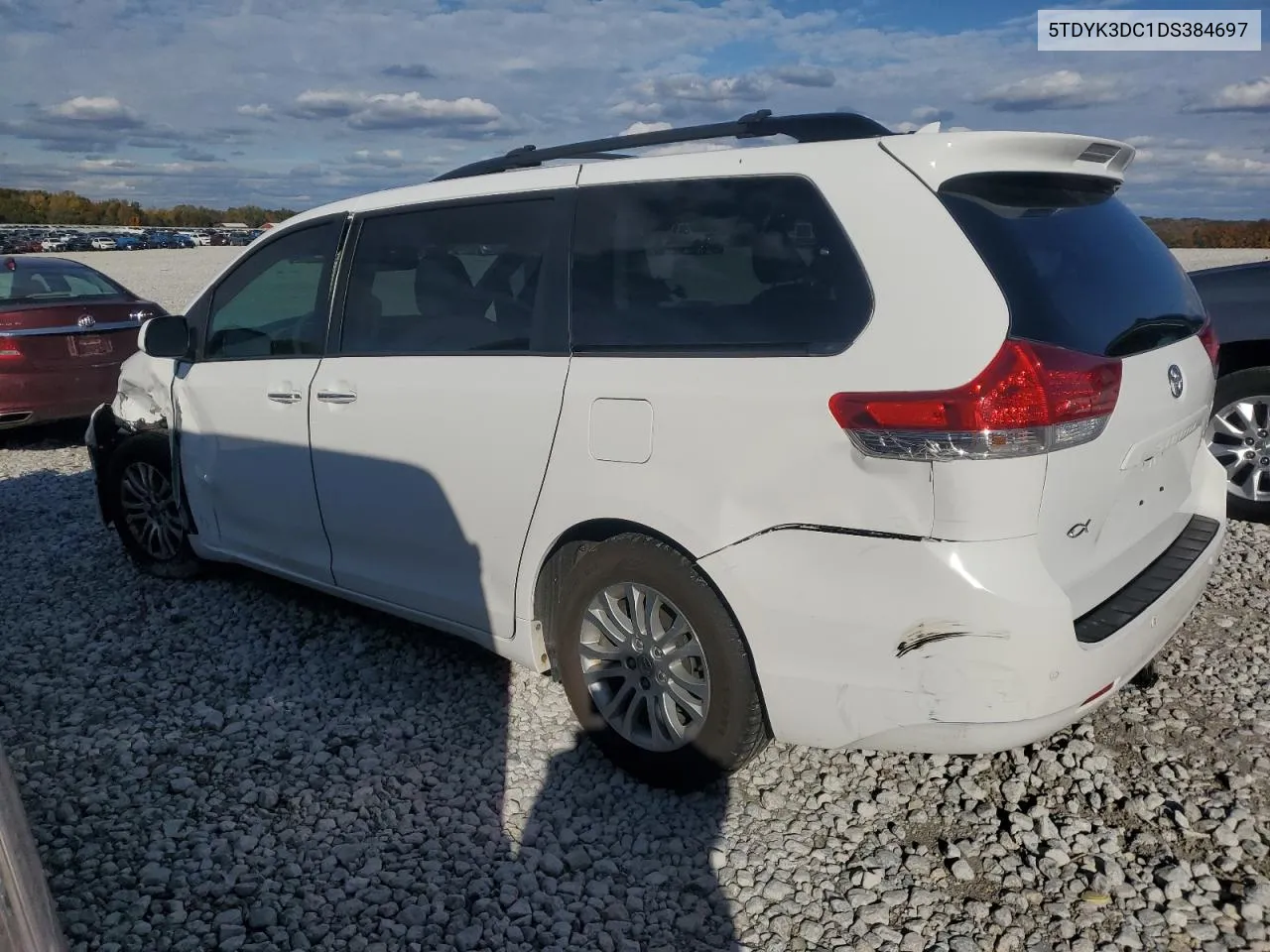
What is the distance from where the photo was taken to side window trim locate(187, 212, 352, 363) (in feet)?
13.2

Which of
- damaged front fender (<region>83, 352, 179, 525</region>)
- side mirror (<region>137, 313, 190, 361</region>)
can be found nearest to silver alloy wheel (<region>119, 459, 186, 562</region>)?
damaged front fender (<region>83, 352, 179, 525</region>)

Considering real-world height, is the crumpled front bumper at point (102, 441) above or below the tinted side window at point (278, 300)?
below

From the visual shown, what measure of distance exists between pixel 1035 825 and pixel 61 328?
7.87 meters

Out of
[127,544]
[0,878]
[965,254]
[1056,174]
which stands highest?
[1056,174]

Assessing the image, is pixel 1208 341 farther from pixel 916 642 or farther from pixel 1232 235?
pixel 1232 235

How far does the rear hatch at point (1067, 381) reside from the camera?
94.3 inches

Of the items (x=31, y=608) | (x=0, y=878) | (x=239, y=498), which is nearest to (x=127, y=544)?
(x=31, y=608)

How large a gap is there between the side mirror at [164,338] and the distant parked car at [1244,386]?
17.1 ft

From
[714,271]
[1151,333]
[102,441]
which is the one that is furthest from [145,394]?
[1151,333]

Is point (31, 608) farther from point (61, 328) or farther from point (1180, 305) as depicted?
point (1180, 305)

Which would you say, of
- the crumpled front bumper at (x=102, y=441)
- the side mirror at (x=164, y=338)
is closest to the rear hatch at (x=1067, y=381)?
the side mirror at (x=164, y=338)

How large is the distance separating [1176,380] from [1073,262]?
1.63 feet

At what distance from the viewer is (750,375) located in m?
2.71

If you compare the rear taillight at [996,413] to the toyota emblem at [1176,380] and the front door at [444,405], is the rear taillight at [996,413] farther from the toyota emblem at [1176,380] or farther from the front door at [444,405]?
the front door at [444,405]
